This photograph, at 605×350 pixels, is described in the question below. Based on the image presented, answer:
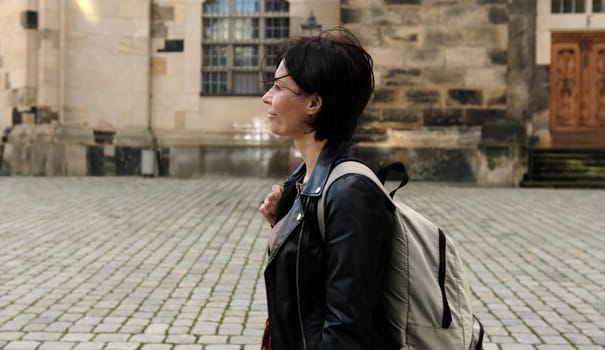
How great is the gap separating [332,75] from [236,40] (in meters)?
14.0

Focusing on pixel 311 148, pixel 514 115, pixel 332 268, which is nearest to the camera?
pixel 332 268

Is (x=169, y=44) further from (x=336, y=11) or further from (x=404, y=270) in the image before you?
(x=404, y=270)

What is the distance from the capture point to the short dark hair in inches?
60.1

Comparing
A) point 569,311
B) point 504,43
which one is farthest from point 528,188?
point 569,311

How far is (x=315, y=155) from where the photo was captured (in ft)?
5.39

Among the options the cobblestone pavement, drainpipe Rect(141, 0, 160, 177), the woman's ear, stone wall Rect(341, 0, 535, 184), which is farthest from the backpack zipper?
drainpipe Rect(141, 0, 160, 177)

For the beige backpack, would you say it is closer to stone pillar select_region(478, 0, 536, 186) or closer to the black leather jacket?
the black leather jacket

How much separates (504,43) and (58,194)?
28.7 ft

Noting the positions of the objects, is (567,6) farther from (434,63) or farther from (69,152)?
(69,152)

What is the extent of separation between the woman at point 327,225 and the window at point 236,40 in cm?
1357

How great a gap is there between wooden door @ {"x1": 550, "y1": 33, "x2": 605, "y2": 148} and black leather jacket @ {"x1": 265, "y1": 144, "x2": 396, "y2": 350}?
47.7ft

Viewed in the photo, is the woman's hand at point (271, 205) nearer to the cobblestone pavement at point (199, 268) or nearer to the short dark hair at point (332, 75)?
the short dark hair at point (332, 75)

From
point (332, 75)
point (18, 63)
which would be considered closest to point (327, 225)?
point (332, 75)

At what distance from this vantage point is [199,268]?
589 centimetres
